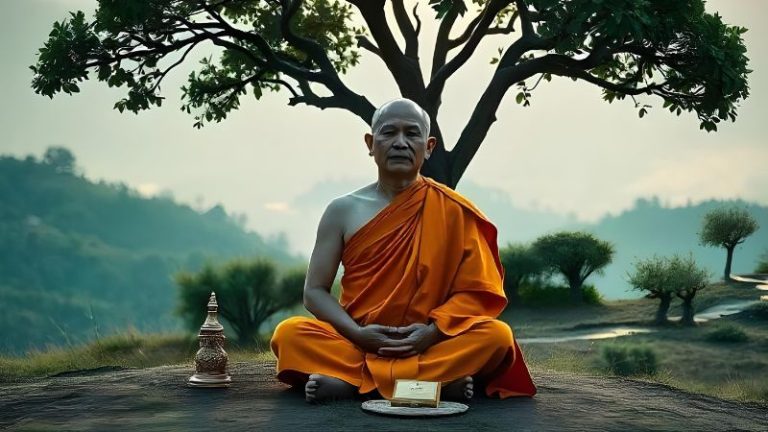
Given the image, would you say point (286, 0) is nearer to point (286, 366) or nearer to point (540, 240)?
point (286, 366)

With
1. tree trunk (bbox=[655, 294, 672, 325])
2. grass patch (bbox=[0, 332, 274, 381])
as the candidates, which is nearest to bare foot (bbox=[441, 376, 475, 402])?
grass patch (bbox=[0, 332, 274, 381])

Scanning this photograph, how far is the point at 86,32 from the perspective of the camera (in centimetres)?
1134

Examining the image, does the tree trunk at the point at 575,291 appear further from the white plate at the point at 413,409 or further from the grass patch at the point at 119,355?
the white plate at the point at 413,409

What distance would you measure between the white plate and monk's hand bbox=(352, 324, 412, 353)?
0.43 metres

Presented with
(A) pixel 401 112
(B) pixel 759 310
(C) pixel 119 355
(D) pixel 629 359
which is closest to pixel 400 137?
(A) pixel 401 112

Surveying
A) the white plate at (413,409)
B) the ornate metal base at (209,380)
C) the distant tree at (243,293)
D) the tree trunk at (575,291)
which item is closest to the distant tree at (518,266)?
the tree trunk at (575,291)

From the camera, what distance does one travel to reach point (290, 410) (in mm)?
5191

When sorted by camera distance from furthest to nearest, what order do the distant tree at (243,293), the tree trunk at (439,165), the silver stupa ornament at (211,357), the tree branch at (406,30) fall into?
the distant tree at (243,293), the tree branch at (406,30), the tree trunk at (439,165), the silver stupa ornament at (211,357)

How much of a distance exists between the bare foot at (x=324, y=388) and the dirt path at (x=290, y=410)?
0.11 metres

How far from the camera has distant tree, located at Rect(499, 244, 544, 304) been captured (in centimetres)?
1973

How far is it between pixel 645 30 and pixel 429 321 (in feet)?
18.2

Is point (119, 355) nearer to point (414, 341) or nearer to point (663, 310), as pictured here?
point (414, 341)

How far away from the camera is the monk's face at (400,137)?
5672mm

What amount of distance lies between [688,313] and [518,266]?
4.10 meters
